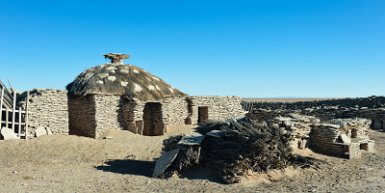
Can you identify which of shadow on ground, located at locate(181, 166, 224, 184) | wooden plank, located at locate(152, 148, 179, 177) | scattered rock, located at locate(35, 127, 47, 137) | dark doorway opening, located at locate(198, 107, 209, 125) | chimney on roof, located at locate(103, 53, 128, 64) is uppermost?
chimney on roof, located at locate(103, 53, 128, 64)

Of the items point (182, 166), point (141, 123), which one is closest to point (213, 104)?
point (141, 123)

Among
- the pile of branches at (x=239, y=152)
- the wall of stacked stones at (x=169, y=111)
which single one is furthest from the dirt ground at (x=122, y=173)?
the wall of stacked stones at (x=169, y=111)

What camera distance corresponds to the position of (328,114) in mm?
23703

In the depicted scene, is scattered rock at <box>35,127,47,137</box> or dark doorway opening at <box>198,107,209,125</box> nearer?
scattered rock at <box>35,127,47,137</box>

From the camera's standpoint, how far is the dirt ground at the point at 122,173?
29.7 feet

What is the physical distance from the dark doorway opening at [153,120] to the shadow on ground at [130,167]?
6816mm

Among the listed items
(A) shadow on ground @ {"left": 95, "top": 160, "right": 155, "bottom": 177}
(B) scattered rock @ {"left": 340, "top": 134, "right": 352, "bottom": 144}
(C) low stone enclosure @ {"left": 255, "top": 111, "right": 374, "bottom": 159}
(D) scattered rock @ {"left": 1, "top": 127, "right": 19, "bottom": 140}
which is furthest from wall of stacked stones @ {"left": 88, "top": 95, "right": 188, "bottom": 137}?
(B) scattered rock @ {"left": 340, "top": 134, "right": 352, "bottom": 144}

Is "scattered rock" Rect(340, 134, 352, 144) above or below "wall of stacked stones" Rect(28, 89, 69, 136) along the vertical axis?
below

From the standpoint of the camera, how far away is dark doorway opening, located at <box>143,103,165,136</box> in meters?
19.1

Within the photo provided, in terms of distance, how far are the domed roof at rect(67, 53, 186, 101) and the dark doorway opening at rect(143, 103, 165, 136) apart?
2.36ft

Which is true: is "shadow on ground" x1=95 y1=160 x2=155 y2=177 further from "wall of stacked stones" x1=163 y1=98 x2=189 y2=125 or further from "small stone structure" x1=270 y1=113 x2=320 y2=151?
"wall of stacked stones" x1=163 y1=98 x2=189 y2=125

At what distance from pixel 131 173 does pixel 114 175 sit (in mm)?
512

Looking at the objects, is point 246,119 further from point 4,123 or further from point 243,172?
point 4,123

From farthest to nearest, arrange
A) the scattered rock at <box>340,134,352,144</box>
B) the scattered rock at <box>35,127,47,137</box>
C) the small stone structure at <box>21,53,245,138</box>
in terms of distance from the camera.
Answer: the small stone structure at <box>21,53,245,138</box>
the scattered rock at <box>35,127,47,137</box>
the scattered rock at <box>340,134,352,144</box>
